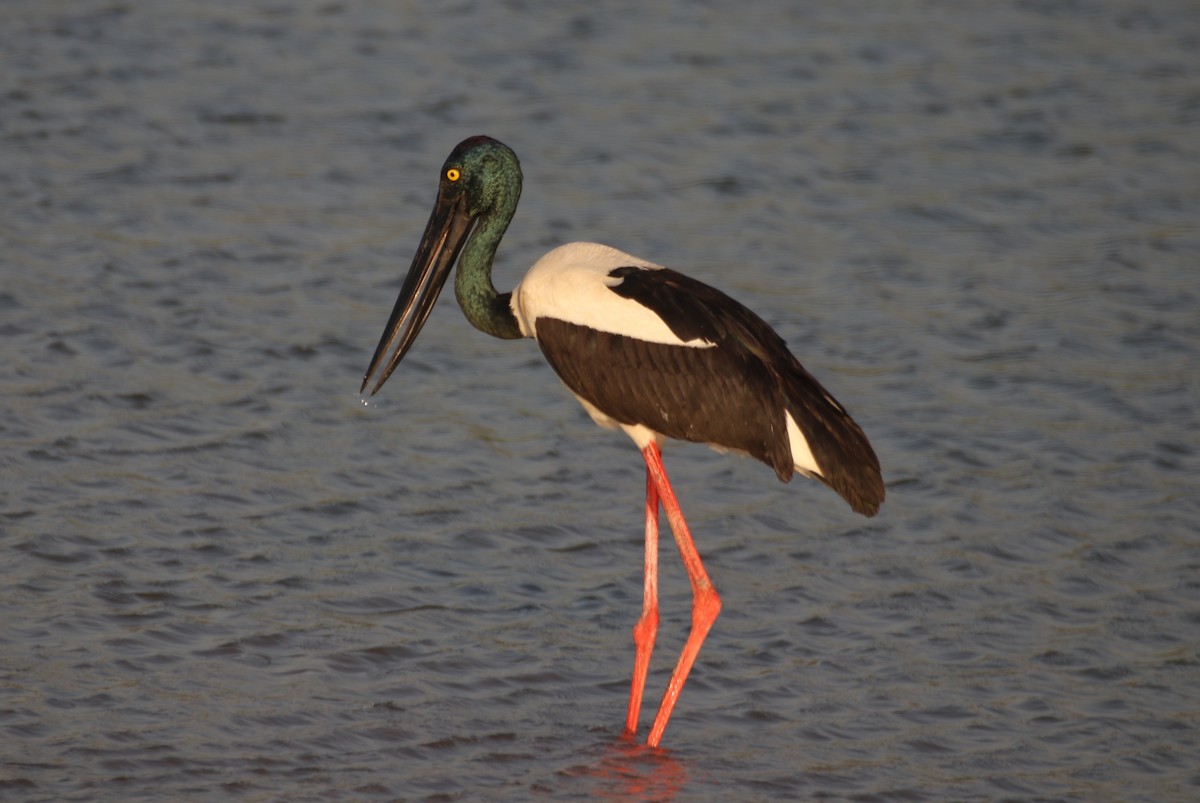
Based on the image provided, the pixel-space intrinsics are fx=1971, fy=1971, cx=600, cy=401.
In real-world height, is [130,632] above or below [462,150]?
below

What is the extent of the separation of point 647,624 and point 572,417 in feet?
8.58

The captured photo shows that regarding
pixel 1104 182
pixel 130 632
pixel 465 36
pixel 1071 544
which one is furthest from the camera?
pixel 465 36

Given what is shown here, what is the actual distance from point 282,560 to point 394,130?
612 cm

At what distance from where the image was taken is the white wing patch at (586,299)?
768 centimetres

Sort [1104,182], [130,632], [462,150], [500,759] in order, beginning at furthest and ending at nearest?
[1104,182], [462,150], [130,632], [500,759]

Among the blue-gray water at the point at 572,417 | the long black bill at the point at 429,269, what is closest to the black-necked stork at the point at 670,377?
the long black bill at the point at 429,269

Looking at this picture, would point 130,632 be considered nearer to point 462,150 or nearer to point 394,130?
point 462,150

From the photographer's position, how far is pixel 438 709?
742cm

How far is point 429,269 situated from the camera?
840cm

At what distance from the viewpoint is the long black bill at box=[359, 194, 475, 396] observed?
27.3ft

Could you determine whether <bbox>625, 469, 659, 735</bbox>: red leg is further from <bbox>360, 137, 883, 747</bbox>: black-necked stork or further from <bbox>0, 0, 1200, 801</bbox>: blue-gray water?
<bbox>0, 0, 1200, 801</bbox>: blue-gray water

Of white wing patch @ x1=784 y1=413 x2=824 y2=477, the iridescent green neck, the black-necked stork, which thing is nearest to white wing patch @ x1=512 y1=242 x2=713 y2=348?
the black-necked stork

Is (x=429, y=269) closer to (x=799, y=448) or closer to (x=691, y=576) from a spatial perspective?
(x=691, y=576)

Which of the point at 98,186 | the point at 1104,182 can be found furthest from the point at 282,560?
the point at 1104,182
